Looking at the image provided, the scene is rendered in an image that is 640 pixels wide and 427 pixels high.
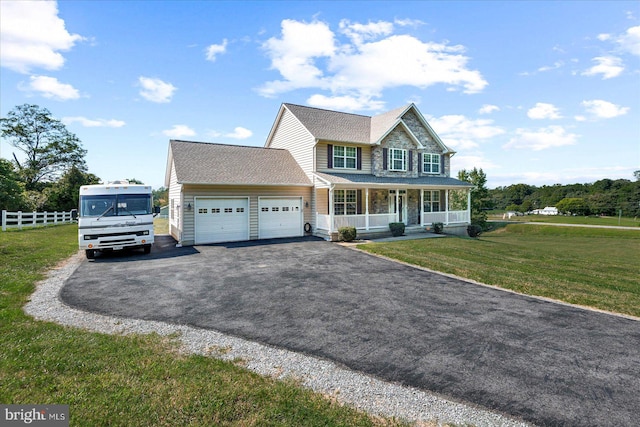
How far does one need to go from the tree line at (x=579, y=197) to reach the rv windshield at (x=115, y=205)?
39.9 meters

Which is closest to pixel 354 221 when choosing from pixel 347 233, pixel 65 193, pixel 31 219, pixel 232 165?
pixel 347 233

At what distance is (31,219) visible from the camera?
2030 centimetres

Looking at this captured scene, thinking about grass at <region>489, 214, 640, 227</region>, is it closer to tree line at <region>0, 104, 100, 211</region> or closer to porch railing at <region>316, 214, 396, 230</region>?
porch railing at <region>316, 214, 396, 230</region>

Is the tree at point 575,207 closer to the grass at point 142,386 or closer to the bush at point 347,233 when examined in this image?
the bush at point 347,233

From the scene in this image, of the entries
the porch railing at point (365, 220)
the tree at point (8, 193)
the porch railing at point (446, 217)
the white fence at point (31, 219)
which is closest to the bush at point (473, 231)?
the porch railing at point (446, 217)

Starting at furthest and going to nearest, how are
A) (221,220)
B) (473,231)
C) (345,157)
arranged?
(473,231)
(345,157)
(221,220)

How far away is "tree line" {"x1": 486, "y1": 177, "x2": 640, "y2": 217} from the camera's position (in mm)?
59812

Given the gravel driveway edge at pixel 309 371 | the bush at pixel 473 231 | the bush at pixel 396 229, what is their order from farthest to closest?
the bush at pixel 473 231 < the bush at pixel 396 229 < the gravel driveway edge at pixel 309 371

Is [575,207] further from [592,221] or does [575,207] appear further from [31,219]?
[31,219]

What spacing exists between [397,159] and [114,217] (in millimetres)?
16582

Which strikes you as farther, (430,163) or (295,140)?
(430,163)

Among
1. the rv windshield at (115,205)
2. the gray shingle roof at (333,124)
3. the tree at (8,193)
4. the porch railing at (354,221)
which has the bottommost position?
the porch railing at (354,221)

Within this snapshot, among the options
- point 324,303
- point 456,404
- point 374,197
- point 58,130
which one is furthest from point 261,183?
point 58,130

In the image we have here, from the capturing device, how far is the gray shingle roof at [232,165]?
15.5 meters
